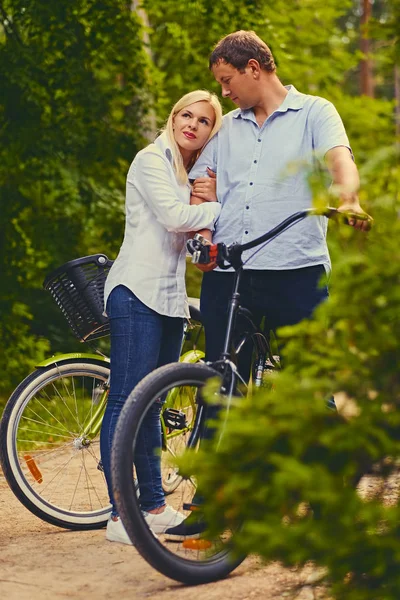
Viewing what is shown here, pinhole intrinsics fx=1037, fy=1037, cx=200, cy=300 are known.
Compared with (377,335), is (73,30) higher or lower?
higher

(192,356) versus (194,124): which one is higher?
(194,124)

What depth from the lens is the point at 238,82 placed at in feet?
14.0

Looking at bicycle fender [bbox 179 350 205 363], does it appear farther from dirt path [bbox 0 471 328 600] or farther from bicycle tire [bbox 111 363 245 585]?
bicycle tire [bbox 111 363 245 585]

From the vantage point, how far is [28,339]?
9281mm

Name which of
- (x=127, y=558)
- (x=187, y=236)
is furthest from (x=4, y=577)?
(x=187, y=236)

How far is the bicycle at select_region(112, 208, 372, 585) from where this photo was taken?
3635 millimetres

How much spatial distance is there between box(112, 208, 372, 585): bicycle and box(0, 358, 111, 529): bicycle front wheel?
948 mm


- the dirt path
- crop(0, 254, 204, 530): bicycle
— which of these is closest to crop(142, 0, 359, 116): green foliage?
crop(0, 254, 204, 530): bicycle

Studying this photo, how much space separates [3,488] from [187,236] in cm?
223

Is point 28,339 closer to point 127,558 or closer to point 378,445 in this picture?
point 127,558

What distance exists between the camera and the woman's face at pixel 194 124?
4406 millimetres

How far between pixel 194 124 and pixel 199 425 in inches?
51.2

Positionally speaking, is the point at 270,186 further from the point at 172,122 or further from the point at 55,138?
the point at 55,138

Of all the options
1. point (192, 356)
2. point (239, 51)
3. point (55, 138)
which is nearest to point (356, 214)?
point (239, 51)
